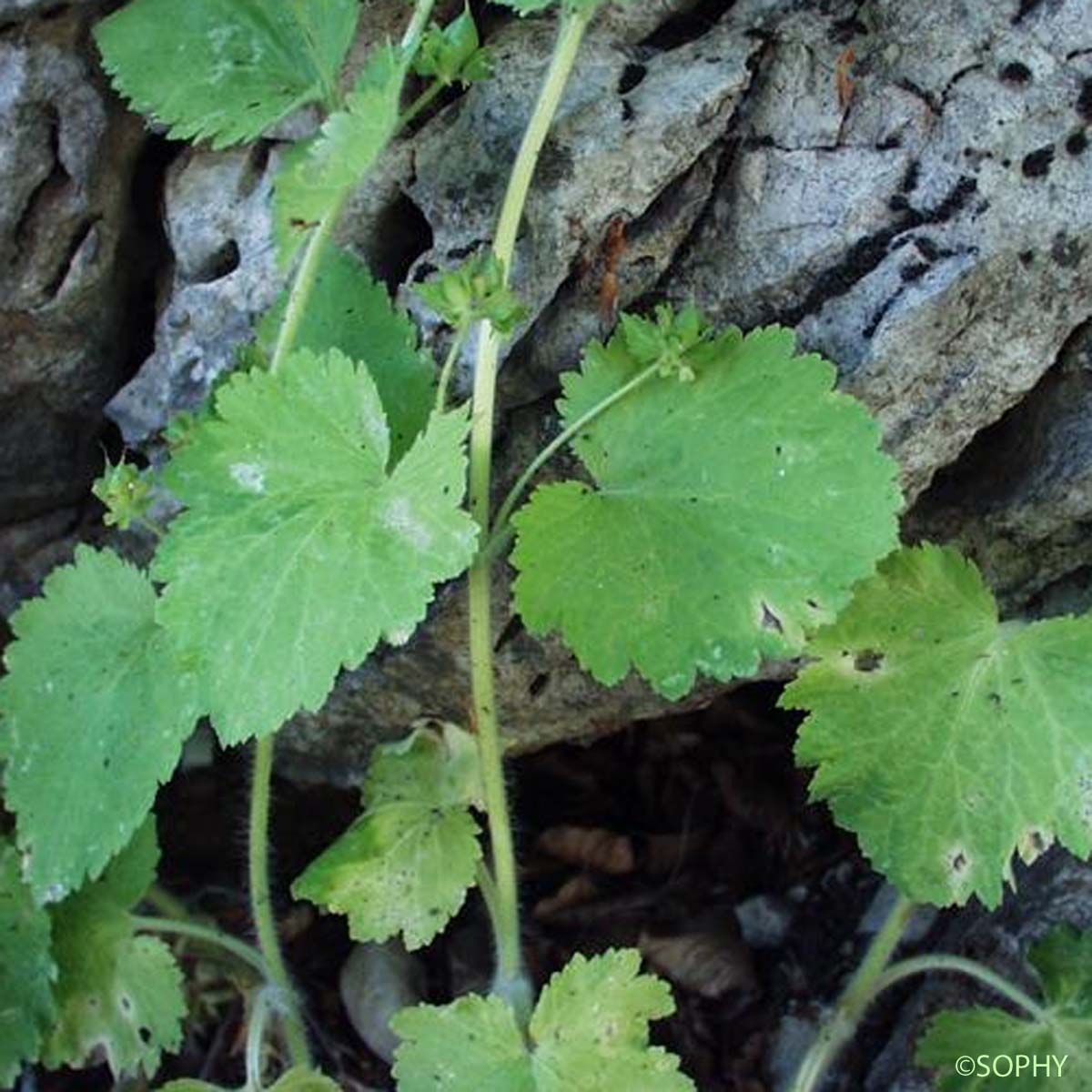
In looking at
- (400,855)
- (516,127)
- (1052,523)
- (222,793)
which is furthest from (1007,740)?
(222,793)

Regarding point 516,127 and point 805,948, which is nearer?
point 516,127

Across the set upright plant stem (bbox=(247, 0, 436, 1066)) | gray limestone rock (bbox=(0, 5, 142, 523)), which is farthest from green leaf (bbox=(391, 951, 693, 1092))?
gray limestone rock (bbox=(0, 5, 142, 523))

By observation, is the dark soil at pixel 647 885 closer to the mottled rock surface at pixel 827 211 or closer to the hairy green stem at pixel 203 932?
the hairy green stem at pixel 203 932

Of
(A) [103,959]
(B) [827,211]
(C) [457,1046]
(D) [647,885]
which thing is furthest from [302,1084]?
(B) [827,211]

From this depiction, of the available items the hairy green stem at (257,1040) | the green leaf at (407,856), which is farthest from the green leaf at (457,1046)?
the hairy green stem at (257,1040)

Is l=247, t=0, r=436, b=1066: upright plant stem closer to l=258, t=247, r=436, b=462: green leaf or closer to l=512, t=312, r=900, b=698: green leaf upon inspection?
l=258, t=247, r=436, b=462: green leaf

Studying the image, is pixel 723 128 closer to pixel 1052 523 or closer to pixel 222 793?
pixel 1052 523
